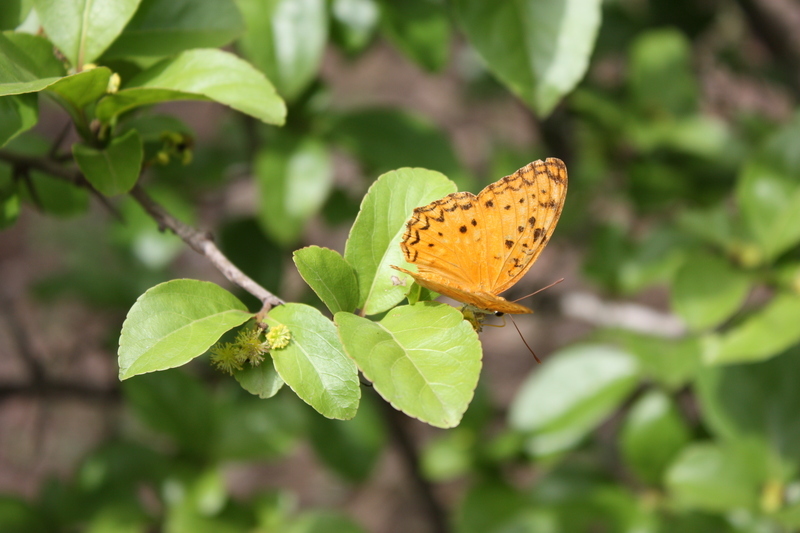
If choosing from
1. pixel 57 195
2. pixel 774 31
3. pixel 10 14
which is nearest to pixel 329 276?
pixel 10 14

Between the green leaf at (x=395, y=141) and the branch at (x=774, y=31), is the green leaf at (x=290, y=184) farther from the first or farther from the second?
the branch at (x=774, y=31)

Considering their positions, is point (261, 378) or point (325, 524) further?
point (325, 524)

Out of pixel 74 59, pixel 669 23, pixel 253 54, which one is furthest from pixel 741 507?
pixel 669 23

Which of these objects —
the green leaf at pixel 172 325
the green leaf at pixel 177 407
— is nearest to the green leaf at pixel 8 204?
the green leaf at pixel 172 325

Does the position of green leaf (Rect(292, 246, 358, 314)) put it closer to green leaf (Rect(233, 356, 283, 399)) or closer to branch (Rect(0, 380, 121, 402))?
green leaf (Rect(233, 356, 283, 399))

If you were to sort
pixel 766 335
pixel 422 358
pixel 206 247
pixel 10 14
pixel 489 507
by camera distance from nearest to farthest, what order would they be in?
pixel 422 358 < pixel 206 247 < pixel 10 14 < pixel 766 335 < pixel 489 507

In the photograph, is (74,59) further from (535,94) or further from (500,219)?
(535,94)

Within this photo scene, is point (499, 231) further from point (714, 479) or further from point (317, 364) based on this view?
point (714, 479)

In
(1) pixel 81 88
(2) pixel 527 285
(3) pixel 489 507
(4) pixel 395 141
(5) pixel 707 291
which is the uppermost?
(1) pixel 81 88
